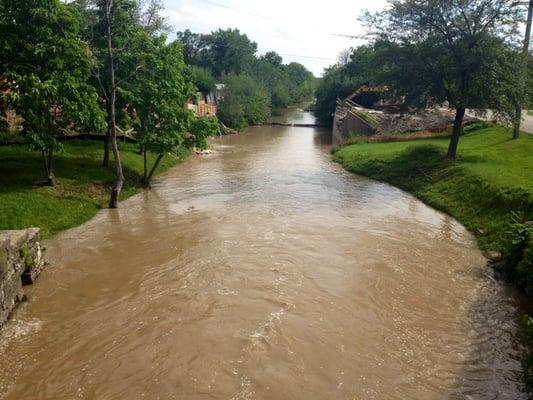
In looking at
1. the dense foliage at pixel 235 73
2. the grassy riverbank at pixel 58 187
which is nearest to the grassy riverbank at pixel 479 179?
the grassy riverbank at pixel 58 187

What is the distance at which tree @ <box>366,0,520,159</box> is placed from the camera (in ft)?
73.6

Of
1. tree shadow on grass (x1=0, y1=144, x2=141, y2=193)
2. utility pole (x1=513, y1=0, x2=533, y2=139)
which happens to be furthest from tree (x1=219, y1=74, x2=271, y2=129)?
utility pole (x1=513, y1=0, x2=533, y2=139)

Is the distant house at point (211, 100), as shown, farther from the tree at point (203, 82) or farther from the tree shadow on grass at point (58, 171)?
the tree shadow on grass at point (58, 171)

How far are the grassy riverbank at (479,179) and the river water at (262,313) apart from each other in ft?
3.36

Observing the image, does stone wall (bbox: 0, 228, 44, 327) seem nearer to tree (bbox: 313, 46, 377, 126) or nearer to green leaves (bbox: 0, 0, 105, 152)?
green leaves (bbox: 0, 0, 105, 152)

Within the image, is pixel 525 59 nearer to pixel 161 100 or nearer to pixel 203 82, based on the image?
pixel 161 100

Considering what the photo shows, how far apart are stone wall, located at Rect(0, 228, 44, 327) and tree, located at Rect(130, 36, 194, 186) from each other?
10473mm

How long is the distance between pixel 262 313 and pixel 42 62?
529 inches

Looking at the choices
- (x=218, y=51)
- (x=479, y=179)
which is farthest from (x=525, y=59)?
(x=218, y=51)

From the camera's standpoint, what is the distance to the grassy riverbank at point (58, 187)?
1616 centimetres

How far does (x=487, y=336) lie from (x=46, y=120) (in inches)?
656

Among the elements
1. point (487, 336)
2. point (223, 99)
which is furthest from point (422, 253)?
point (223, 99)

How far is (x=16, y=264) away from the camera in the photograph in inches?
425

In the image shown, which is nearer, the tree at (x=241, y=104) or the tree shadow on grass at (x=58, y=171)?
the tree shadow on grass at (x=58, y=171)
